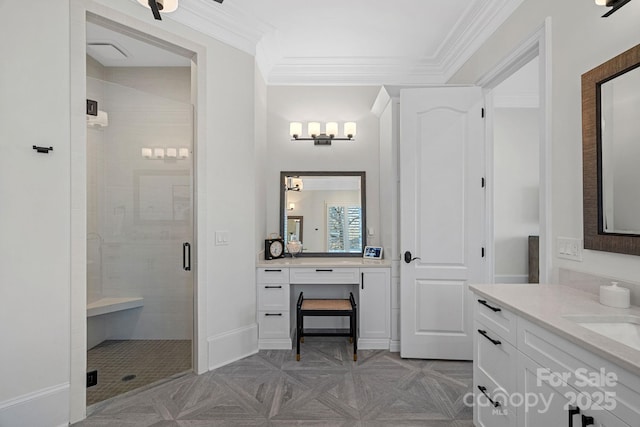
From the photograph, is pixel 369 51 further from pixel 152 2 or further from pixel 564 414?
pixel 564 414

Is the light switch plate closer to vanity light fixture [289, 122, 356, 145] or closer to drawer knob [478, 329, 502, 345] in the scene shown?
vanity light fixture [289, 122, 356, 145]

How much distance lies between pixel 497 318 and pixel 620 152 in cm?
97

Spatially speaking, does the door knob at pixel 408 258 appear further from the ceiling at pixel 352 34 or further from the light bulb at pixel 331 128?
the ceiling at pixel 352 34

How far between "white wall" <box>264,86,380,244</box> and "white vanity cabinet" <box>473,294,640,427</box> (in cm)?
224

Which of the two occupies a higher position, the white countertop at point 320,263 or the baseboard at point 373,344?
the white countertop at point 320,263

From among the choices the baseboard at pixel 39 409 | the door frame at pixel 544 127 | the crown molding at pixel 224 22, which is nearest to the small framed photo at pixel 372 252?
the door frame at pixel 544 127

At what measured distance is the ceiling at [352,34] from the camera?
2.80 metres

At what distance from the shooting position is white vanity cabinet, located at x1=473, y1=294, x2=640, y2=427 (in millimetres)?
1052

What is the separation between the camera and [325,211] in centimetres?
399

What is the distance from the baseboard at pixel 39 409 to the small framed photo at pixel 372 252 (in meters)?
2.72

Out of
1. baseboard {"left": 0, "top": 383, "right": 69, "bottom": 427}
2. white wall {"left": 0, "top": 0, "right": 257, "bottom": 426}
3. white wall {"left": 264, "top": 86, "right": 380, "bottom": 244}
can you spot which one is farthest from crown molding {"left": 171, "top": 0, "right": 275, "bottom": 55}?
baseboard {"left": 0, "top": 383, "right": 69, "bottom": 427}

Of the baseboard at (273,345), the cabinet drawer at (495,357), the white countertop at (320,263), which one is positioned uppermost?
the white countertop at (320,263)

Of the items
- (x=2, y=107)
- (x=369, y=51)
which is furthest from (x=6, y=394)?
(x=369, y=51)

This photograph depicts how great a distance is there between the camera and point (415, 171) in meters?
3.08
